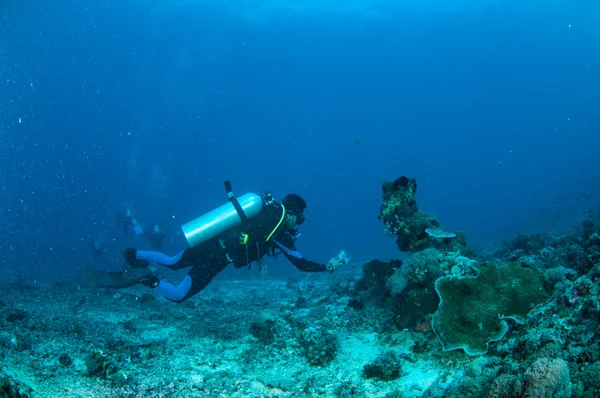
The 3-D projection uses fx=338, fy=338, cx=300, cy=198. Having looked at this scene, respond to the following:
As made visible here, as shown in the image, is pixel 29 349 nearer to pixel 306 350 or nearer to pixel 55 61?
pixel 306 350

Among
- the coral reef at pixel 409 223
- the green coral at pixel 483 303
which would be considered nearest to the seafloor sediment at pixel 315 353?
the green coral at pixel 483 303

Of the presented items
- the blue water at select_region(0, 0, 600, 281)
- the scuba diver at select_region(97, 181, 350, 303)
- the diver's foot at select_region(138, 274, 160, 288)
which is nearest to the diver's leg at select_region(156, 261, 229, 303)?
the scuba diver at select_region(97, 181, 350, 303)

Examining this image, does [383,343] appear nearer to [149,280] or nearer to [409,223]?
[409,223]

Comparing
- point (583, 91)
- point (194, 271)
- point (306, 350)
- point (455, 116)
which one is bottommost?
point (306, 350)

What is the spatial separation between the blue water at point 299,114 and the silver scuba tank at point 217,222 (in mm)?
20222

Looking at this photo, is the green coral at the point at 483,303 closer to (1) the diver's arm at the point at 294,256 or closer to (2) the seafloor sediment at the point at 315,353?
(2) the seafloor sediment at the point at 315,353

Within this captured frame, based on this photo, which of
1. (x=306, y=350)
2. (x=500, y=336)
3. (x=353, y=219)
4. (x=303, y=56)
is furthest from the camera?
(x=353, y=219)

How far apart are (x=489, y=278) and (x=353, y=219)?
97140 mm

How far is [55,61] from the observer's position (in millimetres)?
70062

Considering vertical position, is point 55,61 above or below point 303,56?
below

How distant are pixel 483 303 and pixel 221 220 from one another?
552cm

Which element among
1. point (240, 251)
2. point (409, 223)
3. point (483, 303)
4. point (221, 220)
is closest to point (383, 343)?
point (483, 303)

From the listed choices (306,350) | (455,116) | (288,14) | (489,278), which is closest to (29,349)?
(306,350)

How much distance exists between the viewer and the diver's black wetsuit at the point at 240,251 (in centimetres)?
757
